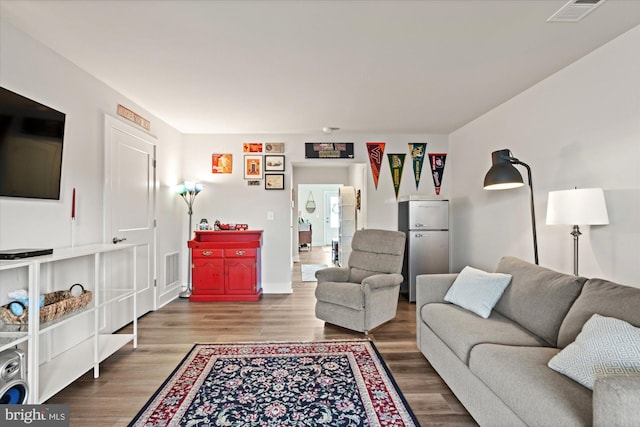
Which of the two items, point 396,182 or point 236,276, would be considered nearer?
point 236,276

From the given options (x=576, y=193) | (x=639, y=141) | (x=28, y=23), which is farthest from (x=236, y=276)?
(x=639, y=141)

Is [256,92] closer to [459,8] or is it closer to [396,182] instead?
[459,8]

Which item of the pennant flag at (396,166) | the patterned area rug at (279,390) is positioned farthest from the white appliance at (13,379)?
the pennant flag at (396,166)

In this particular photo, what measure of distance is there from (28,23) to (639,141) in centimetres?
408

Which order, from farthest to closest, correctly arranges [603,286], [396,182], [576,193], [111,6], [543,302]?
[396,182] < [576,193] < [543,302] < [111,6] < [603,286]

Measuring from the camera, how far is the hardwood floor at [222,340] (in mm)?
1987

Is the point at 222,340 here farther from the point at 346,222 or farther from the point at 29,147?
the point at 346,222

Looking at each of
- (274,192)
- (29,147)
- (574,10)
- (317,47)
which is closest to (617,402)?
(574,10)

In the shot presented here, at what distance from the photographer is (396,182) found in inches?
198

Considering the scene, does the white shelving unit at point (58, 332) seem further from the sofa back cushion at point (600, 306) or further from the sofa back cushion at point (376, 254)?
the sofa back cushion at point (600, 306)

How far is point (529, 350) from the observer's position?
1720 mm

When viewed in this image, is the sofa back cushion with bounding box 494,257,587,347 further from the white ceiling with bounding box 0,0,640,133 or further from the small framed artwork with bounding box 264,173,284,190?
the small framed artwork with bounding box 264,173,284,190

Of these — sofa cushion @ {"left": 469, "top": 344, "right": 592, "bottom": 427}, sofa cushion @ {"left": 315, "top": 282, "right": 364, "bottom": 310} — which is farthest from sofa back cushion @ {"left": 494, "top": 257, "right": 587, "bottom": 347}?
sofa cushion @ {"left": 315, "top": 282, "right": 364, "bottom": 310}

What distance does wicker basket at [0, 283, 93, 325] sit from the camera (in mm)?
1871
